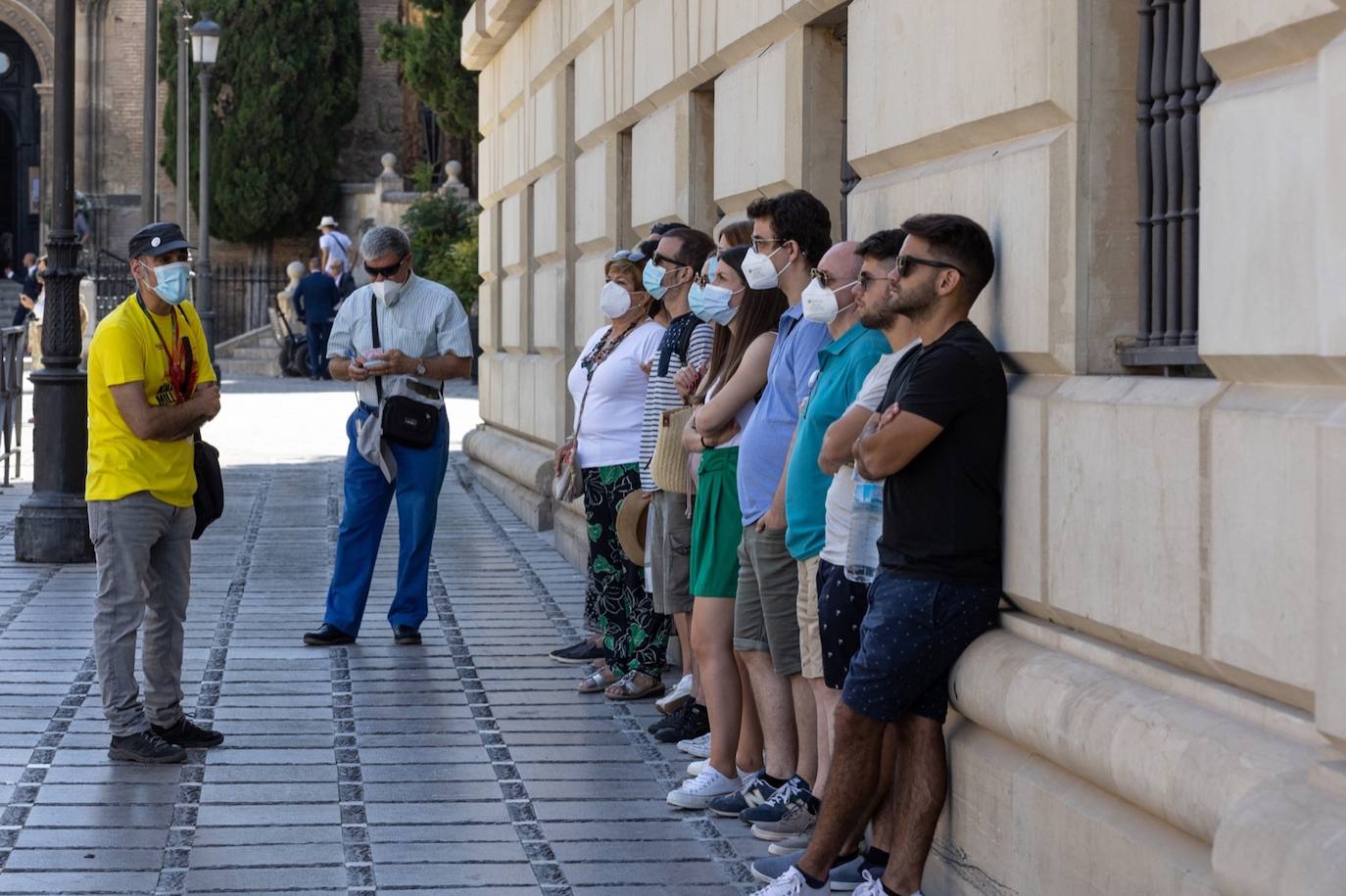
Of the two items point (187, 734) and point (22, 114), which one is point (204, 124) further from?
point (187, 734)

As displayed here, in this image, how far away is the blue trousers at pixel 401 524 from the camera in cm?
950

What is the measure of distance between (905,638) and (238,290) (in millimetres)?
41323

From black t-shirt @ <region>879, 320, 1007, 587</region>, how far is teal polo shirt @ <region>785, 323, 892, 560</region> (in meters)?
0.41

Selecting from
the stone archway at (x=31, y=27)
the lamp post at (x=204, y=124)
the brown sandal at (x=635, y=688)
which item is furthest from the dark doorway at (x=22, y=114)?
the brown sandal at (x=635, y=688)

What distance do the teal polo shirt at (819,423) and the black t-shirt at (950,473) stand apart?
1.34ft

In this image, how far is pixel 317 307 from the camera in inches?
1266

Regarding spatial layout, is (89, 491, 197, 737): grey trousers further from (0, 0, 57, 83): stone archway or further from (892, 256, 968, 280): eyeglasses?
(0, 0, 57, 83): stone archway

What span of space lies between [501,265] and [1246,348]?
553 inches

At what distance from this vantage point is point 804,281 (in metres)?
6.29

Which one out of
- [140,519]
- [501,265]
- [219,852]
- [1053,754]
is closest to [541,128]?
[501,265]

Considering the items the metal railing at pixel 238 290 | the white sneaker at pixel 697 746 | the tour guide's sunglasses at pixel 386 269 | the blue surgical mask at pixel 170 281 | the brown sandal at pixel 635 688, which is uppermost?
the metal railing at pixel 238 290

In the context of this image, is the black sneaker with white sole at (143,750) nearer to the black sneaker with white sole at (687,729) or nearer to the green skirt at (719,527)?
the black sneaker with white sole at (687,729)

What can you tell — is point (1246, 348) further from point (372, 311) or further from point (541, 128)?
point (541, 128)

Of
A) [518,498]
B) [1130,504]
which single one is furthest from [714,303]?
[518,498]
